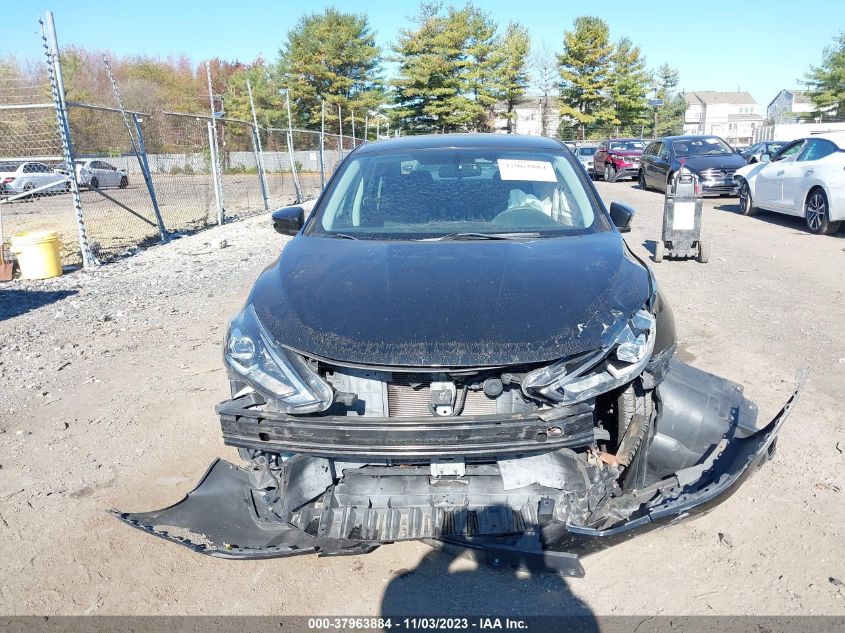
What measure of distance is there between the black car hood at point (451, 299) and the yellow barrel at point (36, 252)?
22.8ft

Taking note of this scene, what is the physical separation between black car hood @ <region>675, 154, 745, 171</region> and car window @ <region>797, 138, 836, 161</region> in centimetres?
525

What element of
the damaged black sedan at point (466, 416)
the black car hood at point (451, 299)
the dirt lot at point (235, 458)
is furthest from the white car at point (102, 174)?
the damaged black sedan at point (466, 416)

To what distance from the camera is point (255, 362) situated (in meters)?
2.58

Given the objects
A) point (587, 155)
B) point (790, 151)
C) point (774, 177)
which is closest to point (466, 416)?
point (774, 177)

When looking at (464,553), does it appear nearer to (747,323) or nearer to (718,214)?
(747,323)

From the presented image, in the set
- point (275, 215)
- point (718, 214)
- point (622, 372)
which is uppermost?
point (275, 215)

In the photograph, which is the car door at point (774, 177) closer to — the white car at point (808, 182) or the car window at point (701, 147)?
the white car at point (808, 182)

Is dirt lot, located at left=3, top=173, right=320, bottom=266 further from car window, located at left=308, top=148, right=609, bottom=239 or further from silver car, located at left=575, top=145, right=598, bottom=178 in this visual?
silver car, located at left=575, top=145, right=598, bottom=178

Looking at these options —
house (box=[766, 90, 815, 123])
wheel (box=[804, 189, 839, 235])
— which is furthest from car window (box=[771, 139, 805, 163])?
house (box=[766, 90, 815, 123])

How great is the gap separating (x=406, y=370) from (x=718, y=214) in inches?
540

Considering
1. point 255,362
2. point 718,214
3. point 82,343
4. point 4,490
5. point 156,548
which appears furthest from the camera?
point 718,214

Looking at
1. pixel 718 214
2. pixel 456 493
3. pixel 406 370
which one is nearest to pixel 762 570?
pixel 456 493

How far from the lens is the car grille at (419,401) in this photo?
2555 millimetres

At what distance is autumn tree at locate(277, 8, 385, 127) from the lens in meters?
47.3
